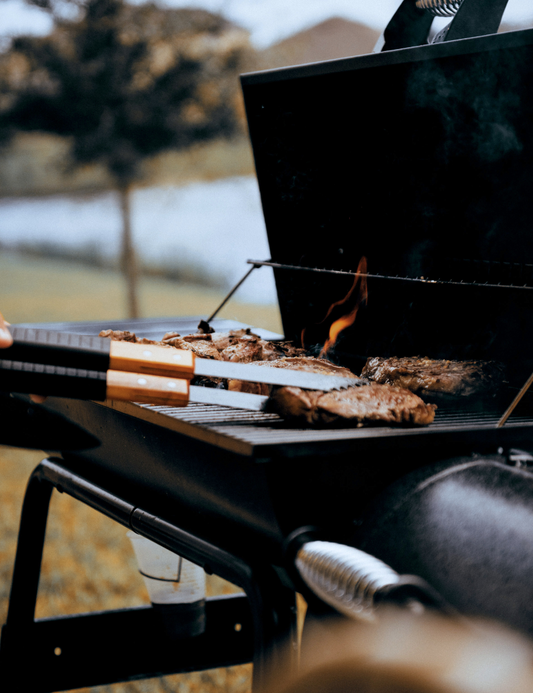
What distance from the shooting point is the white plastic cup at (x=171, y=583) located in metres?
1.90

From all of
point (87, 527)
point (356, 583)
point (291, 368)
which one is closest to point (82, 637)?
point (291, 368)

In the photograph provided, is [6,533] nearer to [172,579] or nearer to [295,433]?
[172,579]

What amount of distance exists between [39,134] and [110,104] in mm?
1025

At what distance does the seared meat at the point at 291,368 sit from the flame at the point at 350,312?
1.52 ft

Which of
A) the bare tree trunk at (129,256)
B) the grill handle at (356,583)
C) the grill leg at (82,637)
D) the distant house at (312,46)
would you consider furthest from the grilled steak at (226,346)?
the bare tree trunk at (129,256)

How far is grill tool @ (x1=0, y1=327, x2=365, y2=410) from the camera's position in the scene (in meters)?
1.21

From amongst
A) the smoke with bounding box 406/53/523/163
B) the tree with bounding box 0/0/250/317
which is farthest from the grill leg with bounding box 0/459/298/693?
the tree with bounding box 0/0/250/317

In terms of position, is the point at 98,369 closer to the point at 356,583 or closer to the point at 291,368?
the point at 291,368

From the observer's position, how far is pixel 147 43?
6125 millimetres

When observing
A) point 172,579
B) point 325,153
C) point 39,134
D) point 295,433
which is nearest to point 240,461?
point 295,433

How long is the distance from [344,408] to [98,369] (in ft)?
1.47

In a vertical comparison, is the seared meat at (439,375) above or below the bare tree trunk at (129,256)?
below

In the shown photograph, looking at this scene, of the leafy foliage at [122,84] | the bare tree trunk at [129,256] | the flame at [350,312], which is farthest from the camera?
the bare tree trunk at [129,256]

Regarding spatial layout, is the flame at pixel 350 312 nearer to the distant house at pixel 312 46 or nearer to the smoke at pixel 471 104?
the smoke at pixel 471 104
